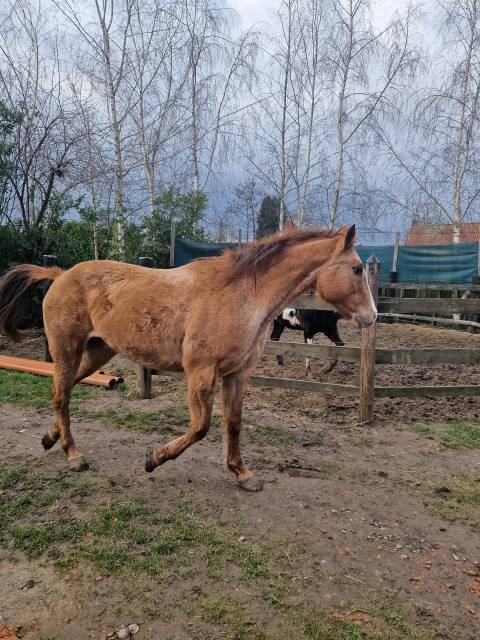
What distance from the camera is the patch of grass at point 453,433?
14.3ft

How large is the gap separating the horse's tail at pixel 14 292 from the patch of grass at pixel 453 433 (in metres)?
4.12

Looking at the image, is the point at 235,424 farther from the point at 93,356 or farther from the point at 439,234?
the point at 439,234

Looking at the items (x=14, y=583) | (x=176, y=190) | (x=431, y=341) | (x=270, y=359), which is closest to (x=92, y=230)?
(x=176, y=190)

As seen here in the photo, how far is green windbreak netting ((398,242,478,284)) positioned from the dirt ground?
7.66 meters

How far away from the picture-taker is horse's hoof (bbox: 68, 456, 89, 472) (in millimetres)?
3525

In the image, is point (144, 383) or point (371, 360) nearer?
point (371, 360)

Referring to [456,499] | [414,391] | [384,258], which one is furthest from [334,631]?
[384,258]

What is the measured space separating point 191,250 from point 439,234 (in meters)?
8.37

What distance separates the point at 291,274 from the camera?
3.18m

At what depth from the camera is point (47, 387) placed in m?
5.88

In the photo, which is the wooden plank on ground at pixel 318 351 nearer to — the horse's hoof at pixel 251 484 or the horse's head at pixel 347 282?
the horse's head at pixel 347 282

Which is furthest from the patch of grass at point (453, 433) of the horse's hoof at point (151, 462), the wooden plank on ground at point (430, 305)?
the horse's hoof at point (151, 462)

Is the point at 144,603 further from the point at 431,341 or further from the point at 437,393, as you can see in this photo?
the point at 431,341

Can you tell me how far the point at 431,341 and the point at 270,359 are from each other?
3.88 m
